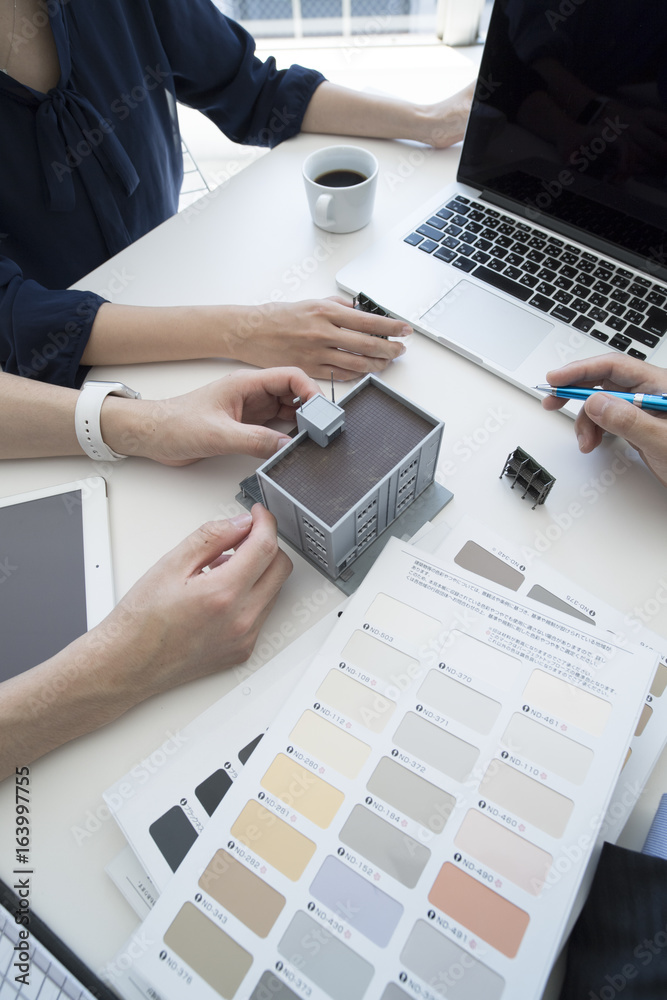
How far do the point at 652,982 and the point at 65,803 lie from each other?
0.55 m

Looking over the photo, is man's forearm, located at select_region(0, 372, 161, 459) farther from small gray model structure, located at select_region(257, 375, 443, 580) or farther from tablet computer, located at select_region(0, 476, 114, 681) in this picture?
small gray model structure, located at select_region(257, 375, 443, 580)

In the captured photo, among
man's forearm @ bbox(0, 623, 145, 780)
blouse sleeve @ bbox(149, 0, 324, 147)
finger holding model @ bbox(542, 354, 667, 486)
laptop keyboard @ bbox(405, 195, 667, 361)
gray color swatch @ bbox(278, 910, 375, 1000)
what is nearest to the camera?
gray color swatch @ bbox(278, 910, 375, 1000)

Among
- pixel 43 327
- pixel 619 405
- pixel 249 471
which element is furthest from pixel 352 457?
pixel 43 327

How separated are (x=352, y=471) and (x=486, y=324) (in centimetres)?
41

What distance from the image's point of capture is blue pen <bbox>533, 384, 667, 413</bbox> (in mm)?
707

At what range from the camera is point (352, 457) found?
0.62 metres

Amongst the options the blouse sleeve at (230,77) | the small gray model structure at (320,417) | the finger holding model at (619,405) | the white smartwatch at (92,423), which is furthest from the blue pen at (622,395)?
the blouse sleeve at (230,77)

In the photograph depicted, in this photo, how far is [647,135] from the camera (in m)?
0.77

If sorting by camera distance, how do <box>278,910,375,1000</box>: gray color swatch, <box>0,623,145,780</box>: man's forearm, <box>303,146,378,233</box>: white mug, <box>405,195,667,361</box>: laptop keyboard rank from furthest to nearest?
<box>303,146,378,233</box>: white mug < <box>405,195,667,361</box>: laptop keyboard < <box>0,623,145,780</box>: man's forearm < <box>278,910,375,1000</box>: gray color swatch

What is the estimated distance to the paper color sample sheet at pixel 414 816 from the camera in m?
0.48

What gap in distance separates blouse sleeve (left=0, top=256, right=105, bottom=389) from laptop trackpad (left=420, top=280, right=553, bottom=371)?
529 mm

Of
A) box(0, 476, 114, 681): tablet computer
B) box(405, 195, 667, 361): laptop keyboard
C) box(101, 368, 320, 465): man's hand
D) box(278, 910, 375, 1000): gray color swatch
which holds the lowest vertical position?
box(278, 910, 375, 1000): gray color swatch

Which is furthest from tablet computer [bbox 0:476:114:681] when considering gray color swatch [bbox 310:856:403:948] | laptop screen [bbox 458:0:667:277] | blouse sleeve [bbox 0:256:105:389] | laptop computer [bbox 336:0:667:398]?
laptop screen [bbox 458:0:667:277]

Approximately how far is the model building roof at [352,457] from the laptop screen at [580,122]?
52cm
